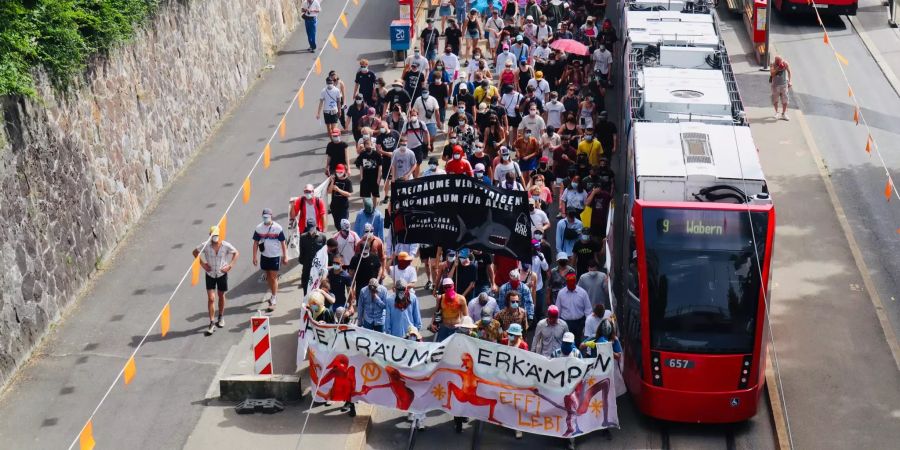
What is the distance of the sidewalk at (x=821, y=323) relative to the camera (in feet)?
58.4

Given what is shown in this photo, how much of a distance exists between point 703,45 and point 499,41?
22.4ft

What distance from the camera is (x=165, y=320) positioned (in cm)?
1984

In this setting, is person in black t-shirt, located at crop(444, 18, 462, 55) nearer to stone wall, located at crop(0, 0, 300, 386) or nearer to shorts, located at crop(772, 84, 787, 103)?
stone wall, located at crop(0, 0, 300, 386)

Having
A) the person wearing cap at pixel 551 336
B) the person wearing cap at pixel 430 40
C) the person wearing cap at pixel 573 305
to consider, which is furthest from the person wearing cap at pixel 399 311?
the person wearing cap at pixel 430 40

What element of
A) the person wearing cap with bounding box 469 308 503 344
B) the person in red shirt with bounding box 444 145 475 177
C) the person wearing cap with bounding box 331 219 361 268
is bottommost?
the person wearing cap with bounding box 469 308 503 344

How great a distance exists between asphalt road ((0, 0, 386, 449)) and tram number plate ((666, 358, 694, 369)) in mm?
5878

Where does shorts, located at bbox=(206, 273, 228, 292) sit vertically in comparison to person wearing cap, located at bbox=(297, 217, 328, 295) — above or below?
below

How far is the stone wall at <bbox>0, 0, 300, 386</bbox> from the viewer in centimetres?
1953

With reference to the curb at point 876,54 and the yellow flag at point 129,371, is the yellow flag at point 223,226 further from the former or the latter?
the curb at point 876,54

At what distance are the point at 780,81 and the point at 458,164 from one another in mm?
10777

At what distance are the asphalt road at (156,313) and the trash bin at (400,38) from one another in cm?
380

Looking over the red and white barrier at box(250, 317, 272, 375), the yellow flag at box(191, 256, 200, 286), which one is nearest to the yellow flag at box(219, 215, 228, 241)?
the yellow flag at box(191, 256, 200, 286)

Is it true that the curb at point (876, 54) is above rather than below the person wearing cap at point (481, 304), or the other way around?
below

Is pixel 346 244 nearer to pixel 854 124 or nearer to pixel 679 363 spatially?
pixel 679 363
